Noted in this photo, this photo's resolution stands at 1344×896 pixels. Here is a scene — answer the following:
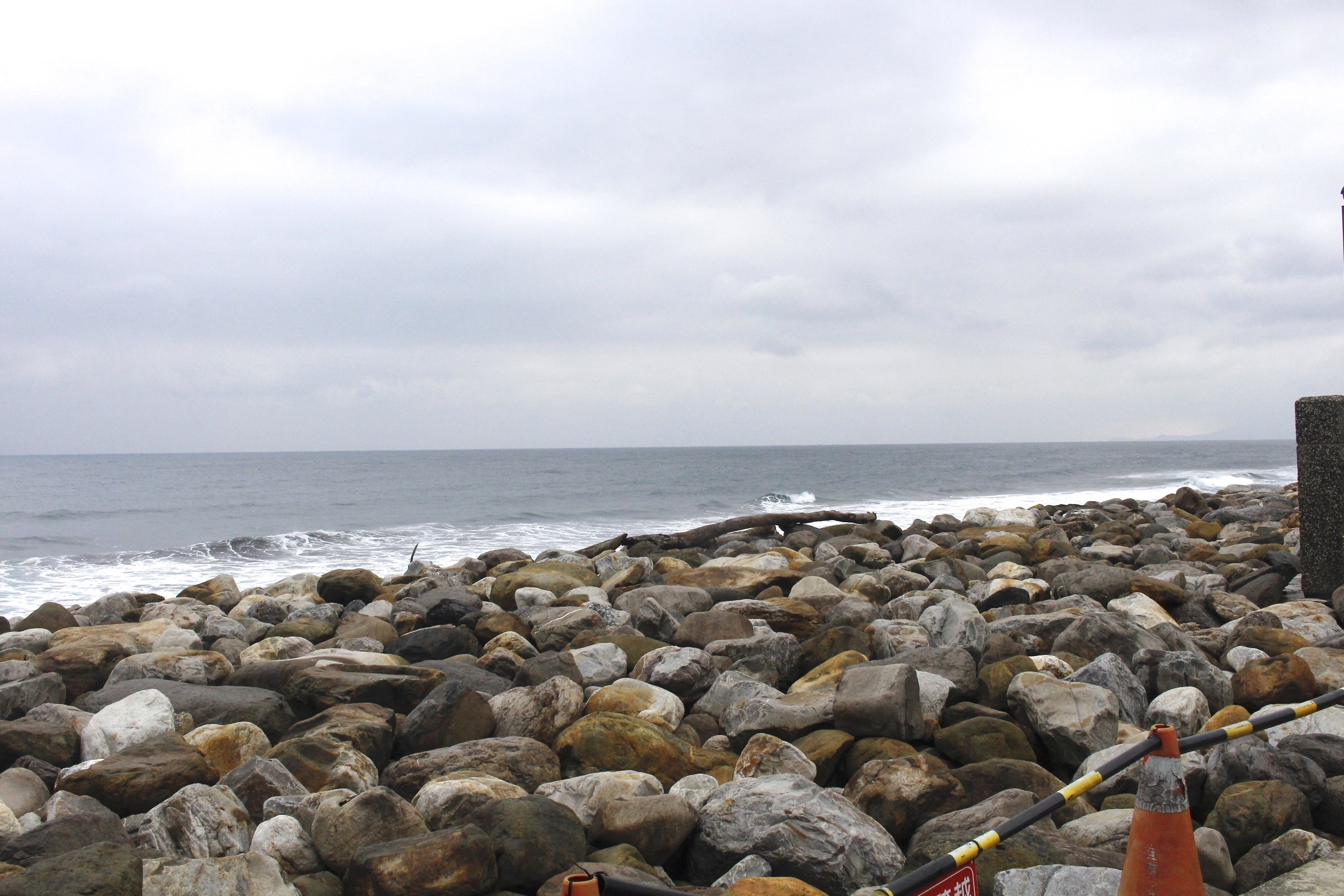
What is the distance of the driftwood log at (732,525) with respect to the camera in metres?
13.3

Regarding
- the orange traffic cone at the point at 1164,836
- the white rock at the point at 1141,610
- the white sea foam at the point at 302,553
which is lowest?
the white sea foam at the point at 302,553

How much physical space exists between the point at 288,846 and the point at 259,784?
1.98 feet

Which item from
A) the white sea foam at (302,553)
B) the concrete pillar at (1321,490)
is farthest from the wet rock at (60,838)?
the white sea foam at (302,553)

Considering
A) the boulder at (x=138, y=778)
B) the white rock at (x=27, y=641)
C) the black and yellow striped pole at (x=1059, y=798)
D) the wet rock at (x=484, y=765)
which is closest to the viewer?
the black and yellow striped pole at (x=1059, y=798)

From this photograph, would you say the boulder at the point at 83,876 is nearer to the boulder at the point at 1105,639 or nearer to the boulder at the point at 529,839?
the boulder at the point at 529,839

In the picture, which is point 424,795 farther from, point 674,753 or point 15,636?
point 15,636

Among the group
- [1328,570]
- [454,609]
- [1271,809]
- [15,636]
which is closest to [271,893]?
[1271,809]

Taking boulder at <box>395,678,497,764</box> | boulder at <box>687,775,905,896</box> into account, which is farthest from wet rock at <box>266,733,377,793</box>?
boulder at <box>687,775,905,896</box>

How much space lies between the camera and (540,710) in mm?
4832

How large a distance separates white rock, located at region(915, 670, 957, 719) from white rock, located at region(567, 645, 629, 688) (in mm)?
1898

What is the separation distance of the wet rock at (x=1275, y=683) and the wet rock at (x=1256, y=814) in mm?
1454

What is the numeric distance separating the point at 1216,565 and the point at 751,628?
5.32 meters

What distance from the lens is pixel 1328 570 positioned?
679cm

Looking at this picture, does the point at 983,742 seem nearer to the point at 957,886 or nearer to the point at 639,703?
the point at 639,703
